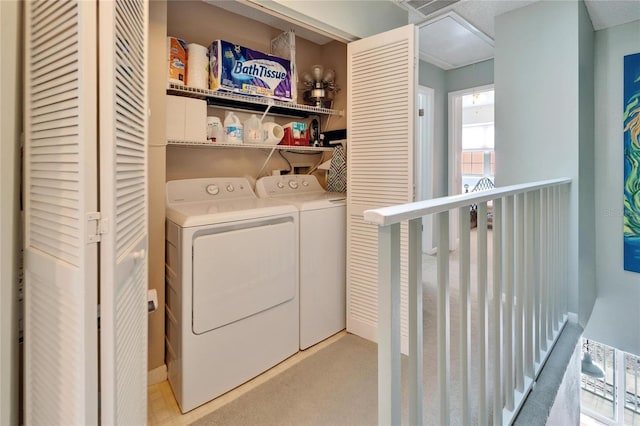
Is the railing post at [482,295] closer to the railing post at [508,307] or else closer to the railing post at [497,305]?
the railing post at [497,305]

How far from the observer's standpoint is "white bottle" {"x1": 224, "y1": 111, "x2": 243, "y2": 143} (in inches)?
86.4

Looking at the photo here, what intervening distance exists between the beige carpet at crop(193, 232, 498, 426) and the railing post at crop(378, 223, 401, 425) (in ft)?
2.89

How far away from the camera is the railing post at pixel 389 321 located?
800mm

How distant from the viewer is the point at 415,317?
34.6 inches

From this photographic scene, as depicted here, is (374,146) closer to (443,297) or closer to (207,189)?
(207,189)

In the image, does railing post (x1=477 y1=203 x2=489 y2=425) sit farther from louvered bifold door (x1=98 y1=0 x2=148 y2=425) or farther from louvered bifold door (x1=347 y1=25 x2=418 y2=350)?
louvered bifold door (x1=98 y1=0 x2=148 y2=425)

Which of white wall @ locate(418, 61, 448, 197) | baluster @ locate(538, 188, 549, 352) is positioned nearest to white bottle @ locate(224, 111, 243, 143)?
baluster @ locate(538, 188, 549, 352)

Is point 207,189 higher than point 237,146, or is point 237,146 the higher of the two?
point 237,146

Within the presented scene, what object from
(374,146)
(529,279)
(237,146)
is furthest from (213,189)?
(529,279)

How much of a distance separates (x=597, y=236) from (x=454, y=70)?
2.55 metres

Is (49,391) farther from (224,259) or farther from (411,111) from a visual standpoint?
(411,111)

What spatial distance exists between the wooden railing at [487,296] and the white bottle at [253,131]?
1510 millimetres

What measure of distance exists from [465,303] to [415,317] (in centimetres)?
31

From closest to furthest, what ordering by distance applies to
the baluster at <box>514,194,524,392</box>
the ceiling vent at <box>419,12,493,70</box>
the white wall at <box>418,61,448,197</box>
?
the baluster at <box>514,194,524,392</box> → the ceiling vent at <box>419,12,493,70</box> → the white wall at <box>418,61,448,197</box>
